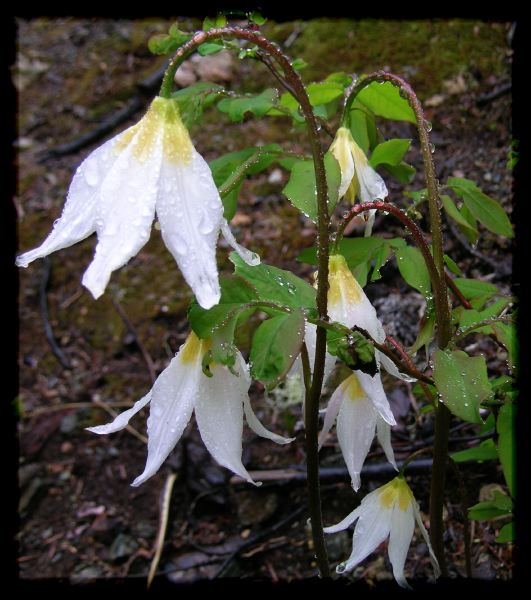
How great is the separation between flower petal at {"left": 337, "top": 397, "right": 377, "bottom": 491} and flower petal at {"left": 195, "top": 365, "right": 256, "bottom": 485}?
240 mm

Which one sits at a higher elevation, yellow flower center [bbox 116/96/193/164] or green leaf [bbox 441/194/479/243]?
yellow flower center [bbox 116/96/193/164]

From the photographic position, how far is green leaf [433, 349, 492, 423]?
0.97 metres

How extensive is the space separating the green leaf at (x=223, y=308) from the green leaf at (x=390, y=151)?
1.37 ft

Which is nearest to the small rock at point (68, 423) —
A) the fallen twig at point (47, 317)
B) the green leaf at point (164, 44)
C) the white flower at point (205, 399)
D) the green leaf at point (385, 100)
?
the fallen twig at point (47, 317)

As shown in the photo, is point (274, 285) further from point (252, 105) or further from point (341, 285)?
point (252, 105)

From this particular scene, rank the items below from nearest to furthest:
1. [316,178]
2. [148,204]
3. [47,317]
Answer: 1. [148,204]
2. [316,178]
3. [47,317]

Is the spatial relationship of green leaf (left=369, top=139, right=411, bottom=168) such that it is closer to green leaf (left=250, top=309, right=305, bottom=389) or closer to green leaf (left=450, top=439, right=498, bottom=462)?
green leaf (left=250, top=309, right=305, bottom=389)

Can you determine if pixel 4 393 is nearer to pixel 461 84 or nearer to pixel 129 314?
pixel 129 314

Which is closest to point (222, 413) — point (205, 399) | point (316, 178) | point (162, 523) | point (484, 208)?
point (205, 399)

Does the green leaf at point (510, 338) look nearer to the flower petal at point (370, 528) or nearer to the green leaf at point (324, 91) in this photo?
the flower petal at point (370, 528)

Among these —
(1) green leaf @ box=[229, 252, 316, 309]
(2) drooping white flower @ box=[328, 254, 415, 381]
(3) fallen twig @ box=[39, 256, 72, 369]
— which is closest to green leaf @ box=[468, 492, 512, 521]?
(2) drooping white flower @ box=[328, 254, 415, 381]

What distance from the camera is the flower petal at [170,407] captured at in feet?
3.38

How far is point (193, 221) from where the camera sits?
0.89 meters

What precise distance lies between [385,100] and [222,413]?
68cm
